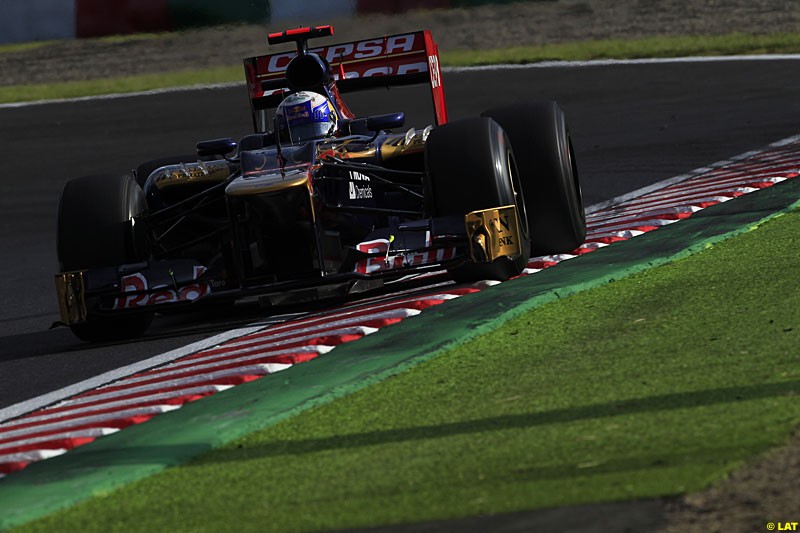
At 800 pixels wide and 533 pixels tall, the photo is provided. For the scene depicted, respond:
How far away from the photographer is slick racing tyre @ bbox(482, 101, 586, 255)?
27.6 feet

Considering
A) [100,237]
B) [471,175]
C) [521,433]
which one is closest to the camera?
[521,433]

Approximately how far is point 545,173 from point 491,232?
806 mm

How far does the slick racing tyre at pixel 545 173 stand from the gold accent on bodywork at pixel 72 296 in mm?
2433

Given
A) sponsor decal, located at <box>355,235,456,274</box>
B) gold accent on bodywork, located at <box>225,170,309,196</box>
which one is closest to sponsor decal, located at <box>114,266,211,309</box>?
gold accent on bodywork, located at <box>225,170,309,196</box>

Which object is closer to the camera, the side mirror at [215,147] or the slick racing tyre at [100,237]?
the slick racing tyre at [100,237]

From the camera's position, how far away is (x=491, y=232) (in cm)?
775

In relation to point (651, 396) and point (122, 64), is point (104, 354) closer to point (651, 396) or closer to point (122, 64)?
point (651, 396)

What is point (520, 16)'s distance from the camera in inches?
878

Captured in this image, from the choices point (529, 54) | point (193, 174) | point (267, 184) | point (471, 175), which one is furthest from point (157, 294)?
point (529, 54)

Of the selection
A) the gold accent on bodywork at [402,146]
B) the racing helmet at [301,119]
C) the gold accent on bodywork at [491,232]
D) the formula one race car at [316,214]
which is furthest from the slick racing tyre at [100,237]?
the gold accent on bodywork at [491,232]

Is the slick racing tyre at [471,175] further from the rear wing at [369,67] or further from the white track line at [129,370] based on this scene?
the rear wing at [369,67]

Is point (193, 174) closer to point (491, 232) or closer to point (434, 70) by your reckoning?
point (434, 70)

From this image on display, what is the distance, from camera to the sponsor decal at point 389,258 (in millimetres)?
7812

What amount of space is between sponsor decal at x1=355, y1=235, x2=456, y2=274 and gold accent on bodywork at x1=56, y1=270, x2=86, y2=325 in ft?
4.76
